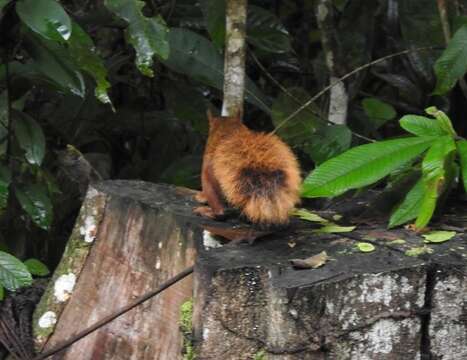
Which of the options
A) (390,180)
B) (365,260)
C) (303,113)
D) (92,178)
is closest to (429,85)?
(303,113)

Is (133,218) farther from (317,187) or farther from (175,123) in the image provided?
(175,123)

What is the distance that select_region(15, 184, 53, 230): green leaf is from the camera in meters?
3.84

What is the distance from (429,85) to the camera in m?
4.30

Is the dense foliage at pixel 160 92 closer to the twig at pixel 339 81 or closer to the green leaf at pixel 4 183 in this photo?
the green leaf at pixel 4 183

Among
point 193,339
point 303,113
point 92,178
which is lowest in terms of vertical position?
point 193,339

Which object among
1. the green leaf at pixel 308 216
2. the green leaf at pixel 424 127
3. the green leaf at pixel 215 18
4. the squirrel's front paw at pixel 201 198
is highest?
the green leaf at pixel 215 18

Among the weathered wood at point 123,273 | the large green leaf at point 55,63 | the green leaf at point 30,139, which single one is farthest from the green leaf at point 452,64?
the green leaf at point 30,139

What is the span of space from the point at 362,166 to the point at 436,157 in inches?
9.7

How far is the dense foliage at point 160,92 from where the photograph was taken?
10.7 feet

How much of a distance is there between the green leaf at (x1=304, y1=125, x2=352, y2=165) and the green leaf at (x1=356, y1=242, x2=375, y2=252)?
3.84 feet

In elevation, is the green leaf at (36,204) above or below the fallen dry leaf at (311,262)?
above

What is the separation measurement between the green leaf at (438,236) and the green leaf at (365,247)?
0.60ft

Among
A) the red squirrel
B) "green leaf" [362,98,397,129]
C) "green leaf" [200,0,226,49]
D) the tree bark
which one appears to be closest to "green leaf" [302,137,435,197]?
the red squirrel

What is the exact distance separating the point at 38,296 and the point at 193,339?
1.08 metres
